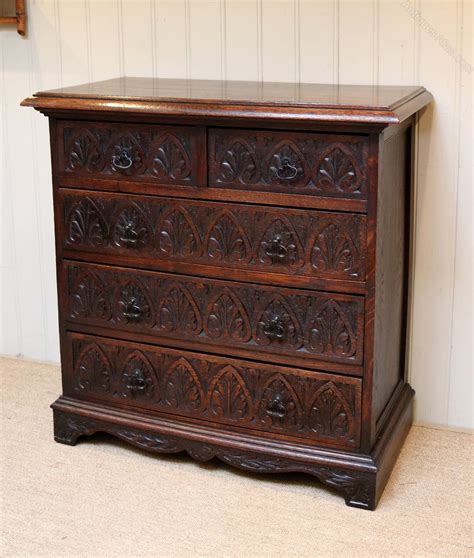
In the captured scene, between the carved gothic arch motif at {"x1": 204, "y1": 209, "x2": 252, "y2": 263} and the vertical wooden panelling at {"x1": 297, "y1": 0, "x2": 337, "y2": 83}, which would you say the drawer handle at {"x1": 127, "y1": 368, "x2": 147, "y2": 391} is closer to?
the carved gothic arch motif at {"x1": 204, "y1": 209, "x2": 252, "y2": 263}

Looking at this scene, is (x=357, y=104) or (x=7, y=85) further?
(x=7, y=85)

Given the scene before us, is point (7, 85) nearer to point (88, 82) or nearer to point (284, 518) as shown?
point (88, 82)

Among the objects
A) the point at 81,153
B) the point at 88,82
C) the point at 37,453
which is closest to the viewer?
the point at 81,153

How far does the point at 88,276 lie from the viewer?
2707 mm

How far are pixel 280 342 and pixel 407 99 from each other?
71cm

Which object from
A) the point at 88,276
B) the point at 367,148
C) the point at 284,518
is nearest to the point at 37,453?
the point at 88,276

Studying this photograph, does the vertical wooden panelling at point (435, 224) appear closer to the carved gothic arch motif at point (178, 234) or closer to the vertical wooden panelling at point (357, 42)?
the vertical wooden panelling at point (357, 42)

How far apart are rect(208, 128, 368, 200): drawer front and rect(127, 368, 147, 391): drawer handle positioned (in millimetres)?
609

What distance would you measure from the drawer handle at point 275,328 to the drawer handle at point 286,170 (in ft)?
1.23

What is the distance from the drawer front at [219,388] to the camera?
8.13ft

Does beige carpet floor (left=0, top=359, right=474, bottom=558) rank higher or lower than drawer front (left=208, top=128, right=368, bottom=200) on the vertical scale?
lower

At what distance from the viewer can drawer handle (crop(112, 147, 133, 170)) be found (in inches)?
100

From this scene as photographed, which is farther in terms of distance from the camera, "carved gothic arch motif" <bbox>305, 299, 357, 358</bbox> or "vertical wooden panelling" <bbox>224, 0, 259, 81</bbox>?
"vertical wooden panelling" <bbox>224, 0, 259, 81</bbox>

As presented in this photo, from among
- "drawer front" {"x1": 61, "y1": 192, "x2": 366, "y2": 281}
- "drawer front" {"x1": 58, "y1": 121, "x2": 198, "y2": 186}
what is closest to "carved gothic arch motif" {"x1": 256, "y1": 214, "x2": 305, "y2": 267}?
"drawer front" {"x1": 61, "y1": 192, "x2": 366, "y2": 281}
